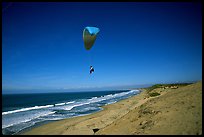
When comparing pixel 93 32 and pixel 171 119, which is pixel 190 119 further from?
pixel 93 32

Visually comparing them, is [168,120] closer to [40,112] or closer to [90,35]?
[90,35]

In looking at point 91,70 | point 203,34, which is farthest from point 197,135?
point 91,70

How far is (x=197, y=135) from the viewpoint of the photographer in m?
6.59

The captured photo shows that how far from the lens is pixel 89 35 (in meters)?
10.3

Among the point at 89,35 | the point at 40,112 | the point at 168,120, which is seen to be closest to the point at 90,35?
the point at 89,35

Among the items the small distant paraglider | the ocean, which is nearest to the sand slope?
the small distant paraglider

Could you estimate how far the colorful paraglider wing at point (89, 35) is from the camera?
33.5ft

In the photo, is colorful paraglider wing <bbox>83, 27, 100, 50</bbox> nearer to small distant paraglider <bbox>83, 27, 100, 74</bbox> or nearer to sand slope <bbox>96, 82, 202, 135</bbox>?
small distant paraglider <bbox>83, 27, 100, 74</bbox>

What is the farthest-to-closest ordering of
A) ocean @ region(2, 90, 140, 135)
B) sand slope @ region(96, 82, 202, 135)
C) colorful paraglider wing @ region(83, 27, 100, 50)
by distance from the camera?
ocean @ region(2, 90, 140, 135) → colorful paraglider wing @ region(83, 27, 100, 50) → sand slope @ region(96, 82, 202, 135)

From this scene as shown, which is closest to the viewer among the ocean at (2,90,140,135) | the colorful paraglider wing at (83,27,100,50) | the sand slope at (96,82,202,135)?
the sand slope at (96,82,202,135)

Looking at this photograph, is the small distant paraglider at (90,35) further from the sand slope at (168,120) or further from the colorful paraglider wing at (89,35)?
the sand slope at (168,120)

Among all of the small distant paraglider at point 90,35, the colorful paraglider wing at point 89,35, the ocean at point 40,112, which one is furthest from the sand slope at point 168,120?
the ocean at point 40,112

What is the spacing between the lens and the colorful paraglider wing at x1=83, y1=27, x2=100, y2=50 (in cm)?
1023

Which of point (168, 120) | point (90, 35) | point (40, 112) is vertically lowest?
point (40, 112)
